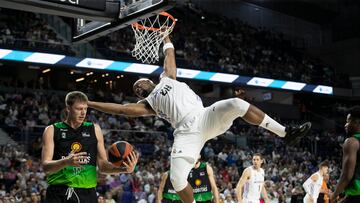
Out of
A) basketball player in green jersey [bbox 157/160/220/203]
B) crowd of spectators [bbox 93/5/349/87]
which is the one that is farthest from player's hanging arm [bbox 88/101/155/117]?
crowd of spectators [bbox 93/5/349/87]

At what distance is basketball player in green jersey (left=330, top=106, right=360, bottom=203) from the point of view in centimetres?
559

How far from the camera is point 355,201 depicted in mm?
5688

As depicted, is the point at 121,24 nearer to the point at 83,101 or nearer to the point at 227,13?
the point at 83,101

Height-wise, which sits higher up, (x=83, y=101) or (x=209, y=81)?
(x=209, y=81)

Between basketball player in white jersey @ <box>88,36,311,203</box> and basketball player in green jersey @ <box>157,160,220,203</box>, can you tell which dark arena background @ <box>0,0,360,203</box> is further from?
basketball player in white jersey @ <box>88,36,311,203</box>

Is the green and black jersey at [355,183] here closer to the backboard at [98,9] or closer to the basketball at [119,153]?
the basketball at [119,153]

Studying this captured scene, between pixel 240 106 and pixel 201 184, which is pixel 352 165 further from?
pixel 201 184

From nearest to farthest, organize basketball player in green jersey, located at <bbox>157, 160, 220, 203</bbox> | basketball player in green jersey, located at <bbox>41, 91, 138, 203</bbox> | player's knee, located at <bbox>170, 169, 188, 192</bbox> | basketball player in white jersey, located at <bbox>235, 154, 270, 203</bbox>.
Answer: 1. basketball player in green jersey, located at <bbox>41, 91, 138, 203</bbox>
2. player's knee, located at <bbox>170, 169, 188, 192</bbox>
3. basketball player in green jersey, located at <bbox>157, 160, 220, 203</bbox>
4. basketball player in white jersey, located at <bbox>235, 154, 270, 203</bbox>

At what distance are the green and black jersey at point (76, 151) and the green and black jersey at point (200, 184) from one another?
5310 millimetres

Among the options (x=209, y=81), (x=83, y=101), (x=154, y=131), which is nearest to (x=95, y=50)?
(x=154, y=131)

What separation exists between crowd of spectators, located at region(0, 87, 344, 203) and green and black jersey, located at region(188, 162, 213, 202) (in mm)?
3863

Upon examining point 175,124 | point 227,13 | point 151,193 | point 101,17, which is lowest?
point 151,193

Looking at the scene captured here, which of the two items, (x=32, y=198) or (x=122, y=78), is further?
(x=122, y=78)

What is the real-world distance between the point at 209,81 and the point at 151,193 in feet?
29.1
